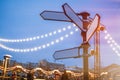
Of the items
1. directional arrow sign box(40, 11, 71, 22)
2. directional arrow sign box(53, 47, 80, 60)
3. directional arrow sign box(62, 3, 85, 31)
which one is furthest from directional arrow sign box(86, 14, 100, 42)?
directional arrow sign box(40, 11, 71, 22)

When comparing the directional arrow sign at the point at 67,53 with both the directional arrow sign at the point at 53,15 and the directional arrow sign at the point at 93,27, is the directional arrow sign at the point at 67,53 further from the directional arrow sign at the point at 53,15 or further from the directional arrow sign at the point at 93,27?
the directional arrow sign at the point at 53,15

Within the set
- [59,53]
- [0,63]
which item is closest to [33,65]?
[0,63]

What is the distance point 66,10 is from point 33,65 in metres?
20.8

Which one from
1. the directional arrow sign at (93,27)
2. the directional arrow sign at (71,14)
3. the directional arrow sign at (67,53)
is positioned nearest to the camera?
the directional arrow sign at (93,27)

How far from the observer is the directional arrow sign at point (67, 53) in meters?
2.63

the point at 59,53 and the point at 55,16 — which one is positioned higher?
the point at 55,16

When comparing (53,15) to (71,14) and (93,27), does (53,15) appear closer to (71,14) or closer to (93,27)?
(71,14)

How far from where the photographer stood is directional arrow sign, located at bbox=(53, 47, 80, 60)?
2.63 meters

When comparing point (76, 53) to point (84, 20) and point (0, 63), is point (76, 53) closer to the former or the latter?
point (84, 20)

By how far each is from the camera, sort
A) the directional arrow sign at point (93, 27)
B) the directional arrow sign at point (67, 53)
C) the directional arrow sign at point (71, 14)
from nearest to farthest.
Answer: the directional arrow sign at point (93, 27) → the directional arrow sign at point (71, 14) → the directional arrow sign at point (67, 53)

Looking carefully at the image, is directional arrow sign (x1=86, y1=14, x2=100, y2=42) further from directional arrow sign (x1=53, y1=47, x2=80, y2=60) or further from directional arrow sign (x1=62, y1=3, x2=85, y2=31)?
directional arrow sign (x1=53, y1=47, x2=80, y2=60)

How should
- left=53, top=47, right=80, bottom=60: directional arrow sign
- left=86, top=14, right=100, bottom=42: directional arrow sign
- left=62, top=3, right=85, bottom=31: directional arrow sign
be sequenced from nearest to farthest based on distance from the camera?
left=86, top=14, right=100, bottom=42: directional arrow sign
left=62, top=3, right=85, bottom=31: directional arrow sign
left=53, top=47, right=80, bottom=60: directional arrow sign

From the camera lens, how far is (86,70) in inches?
92.9

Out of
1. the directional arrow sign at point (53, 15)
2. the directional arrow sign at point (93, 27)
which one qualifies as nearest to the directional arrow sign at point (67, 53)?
the directional arrow sign at point (93, 27)
